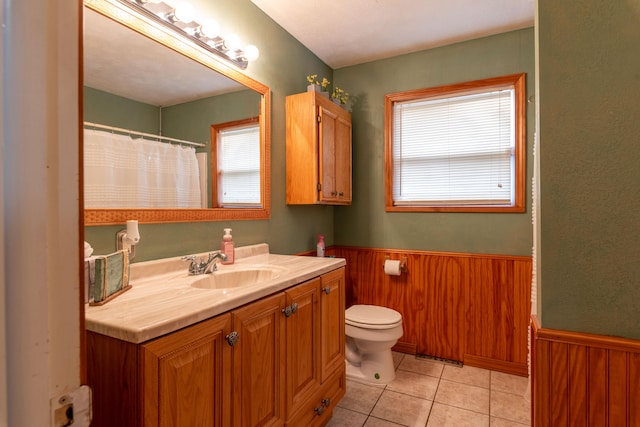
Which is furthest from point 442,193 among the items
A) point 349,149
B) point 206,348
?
point 206,348

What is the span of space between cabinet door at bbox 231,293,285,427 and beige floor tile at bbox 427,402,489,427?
3.28 feet

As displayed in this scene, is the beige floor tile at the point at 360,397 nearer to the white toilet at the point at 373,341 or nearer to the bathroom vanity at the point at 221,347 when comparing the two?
the white toilet at the point at 373,341

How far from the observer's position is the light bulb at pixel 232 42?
1.76 meters

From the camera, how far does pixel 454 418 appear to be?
1.86 m

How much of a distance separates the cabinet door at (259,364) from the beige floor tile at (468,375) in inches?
58.7

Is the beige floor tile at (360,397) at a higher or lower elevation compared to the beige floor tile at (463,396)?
lower

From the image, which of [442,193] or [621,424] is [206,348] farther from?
[442,193]

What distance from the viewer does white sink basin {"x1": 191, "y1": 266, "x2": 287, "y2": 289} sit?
1500 mm

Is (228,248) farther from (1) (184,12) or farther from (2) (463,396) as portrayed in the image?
(2) (463,396)

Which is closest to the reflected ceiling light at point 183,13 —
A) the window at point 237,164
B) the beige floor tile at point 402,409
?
the window at point 237,164

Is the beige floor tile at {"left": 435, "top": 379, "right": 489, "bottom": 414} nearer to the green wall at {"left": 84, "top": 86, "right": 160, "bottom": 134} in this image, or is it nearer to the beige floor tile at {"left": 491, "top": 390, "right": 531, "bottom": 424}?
the beige floor tile at {"left": 491, "top": 390, "right": 531, "bottom": 424}

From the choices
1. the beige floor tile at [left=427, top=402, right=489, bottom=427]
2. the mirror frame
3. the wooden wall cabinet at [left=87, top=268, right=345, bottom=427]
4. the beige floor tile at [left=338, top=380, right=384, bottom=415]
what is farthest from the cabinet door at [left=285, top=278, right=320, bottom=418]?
the beige floor tile at [left=427, top=402, right=489, bottom=427]

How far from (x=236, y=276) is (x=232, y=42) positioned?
124cm

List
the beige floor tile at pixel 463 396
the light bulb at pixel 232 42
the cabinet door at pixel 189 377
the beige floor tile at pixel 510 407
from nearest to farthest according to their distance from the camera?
the cabinet door at pixel 189 377 < the light bulb at pixel 232 42 < the beige floor tile at pixel 510 407 < the beige floor tile at pixel 463 396
